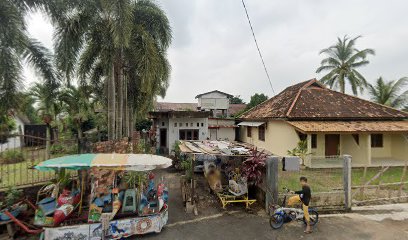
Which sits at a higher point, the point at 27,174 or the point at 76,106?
the point at 76,106

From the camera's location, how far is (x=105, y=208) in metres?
6.46

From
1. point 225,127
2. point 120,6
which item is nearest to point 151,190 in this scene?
point 120,6

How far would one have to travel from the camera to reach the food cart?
5.94 meters

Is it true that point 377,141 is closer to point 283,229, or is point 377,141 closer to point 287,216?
point 287,216

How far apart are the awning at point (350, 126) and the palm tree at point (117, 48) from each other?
943 cm

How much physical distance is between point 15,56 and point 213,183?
8004 millimetres

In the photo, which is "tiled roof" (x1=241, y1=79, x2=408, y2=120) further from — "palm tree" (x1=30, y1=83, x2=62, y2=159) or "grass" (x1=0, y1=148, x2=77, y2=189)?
"grass" (x1=0, y1=148, x2=77, y2=189)

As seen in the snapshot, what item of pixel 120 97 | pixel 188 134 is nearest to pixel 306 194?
pixel 120 97

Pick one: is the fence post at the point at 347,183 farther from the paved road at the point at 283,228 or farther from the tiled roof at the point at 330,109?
the tiled roof at the point at 330,109

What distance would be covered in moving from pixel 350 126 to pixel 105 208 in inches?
584

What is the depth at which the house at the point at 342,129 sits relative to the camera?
571 inches

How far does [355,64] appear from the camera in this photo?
82.6 ft

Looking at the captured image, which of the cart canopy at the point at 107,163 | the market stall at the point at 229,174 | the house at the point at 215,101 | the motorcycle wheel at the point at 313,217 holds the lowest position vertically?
the motorcycle wheel at the point at 313,217

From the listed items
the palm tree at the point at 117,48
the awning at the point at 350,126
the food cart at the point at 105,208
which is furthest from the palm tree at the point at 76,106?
the awning at the point at 350,126
